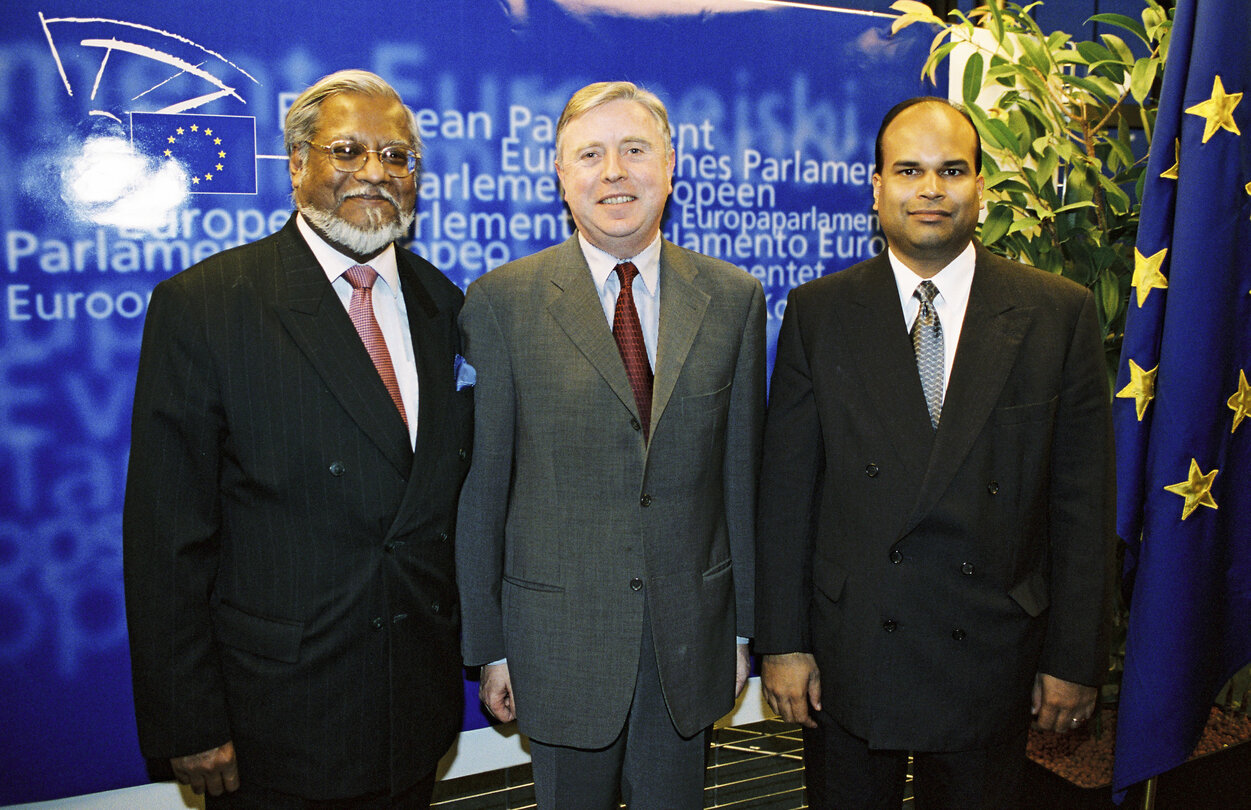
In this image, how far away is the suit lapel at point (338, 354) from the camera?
1.63 m

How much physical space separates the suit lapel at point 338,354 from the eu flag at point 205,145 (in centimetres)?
84

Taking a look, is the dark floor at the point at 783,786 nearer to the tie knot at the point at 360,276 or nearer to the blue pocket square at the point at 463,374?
the blue pocket square at the point at 463,374

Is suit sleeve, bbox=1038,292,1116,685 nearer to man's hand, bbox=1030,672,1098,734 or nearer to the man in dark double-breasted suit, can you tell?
man's hand, bbox=1030,672,1098,734

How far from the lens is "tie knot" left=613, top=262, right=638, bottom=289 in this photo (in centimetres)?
187

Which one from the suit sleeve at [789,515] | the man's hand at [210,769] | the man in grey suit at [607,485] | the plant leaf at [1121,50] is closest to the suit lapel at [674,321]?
the man in grey suit at [607,485]

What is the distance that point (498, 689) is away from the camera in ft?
6.19

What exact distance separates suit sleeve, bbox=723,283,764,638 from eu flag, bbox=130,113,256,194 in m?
1.48

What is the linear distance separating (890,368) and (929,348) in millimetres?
113

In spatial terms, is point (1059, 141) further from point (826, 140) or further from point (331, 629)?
point (331, 629)

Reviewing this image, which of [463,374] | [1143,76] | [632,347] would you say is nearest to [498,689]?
[463,374]

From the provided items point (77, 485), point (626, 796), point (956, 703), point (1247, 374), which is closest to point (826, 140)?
point (1247, 374)

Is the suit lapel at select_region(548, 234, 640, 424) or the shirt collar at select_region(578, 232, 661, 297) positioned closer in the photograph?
the suit lapel at select_region(548, 234, 640, 424)

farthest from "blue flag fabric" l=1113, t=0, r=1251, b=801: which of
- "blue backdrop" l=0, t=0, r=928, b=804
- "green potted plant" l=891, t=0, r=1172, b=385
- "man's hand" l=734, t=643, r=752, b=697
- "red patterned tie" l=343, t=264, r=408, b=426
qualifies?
"red patterned tie" l=343, t=264, r=408, b=426

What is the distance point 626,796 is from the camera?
194 centimetres
